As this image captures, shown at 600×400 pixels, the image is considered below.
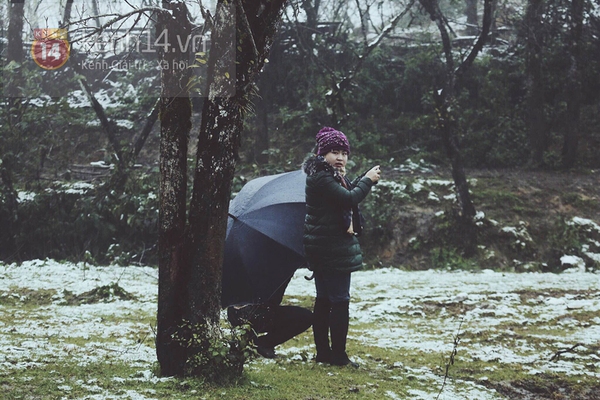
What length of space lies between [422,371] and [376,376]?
57 centimetres

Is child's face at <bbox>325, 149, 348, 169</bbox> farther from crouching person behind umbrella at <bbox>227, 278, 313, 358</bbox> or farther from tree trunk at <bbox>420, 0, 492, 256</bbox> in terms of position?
tree trunk at <bbox>420, 0, 492, 256</bbox>

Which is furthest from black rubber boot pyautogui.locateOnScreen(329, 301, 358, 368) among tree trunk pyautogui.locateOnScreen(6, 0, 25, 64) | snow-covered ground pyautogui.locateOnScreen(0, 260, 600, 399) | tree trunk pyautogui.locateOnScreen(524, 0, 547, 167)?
tree trunk pyautogui.locateOnScreen(6, 0, 25, 64)

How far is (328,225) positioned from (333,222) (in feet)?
0.15

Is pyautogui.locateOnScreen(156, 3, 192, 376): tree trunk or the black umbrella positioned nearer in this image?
pyautogui.locateOnScreen(156, 3, 192, 376): tree trunk

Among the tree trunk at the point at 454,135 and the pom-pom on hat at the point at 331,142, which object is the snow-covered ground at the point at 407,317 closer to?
the pom-pom on hat at the point at 331,142

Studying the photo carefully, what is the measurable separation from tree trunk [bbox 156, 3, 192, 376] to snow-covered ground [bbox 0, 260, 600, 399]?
1.21 feet

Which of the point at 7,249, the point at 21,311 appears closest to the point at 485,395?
the point at 21,311

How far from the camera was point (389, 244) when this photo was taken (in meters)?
15.1

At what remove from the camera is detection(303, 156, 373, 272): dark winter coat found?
15.9 feet

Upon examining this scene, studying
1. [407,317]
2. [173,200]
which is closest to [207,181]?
[173,200]

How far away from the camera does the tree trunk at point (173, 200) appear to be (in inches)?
172

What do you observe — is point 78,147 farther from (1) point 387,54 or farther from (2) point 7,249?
(1) point 387,54

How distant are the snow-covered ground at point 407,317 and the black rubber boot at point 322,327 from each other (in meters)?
0.51

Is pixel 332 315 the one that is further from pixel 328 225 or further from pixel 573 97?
pixel 573 97
